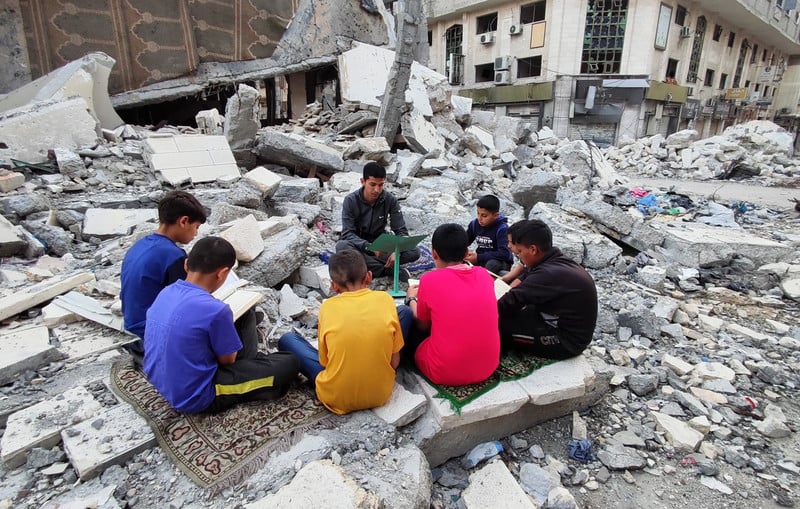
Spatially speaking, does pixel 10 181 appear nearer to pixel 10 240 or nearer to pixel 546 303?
pixel 10 240

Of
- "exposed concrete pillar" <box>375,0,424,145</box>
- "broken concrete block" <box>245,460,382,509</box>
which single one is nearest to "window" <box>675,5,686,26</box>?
"exposed concrete pillar" <box>375,0,424,145</box>

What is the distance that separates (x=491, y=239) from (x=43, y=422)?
11.9ft

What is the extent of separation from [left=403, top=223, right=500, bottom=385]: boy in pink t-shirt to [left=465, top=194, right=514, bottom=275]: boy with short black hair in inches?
67.5

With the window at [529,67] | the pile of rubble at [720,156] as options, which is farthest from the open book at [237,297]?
the window at [529,67]

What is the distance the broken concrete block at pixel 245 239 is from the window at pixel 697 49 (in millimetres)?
27049

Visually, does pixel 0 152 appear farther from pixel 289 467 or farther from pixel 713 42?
pixel 713 42

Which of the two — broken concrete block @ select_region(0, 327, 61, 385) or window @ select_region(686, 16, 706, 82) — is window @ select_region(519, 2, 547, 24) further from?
broken concrete block @ select_region(0, 327, 61, 385)

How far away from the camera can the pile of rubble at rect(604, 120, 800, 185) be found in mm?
13461

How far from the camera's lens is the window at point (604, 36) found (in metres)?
19.9

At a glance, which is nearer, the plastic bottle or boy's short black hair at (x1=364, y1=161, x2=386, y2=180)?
the plastic bottle

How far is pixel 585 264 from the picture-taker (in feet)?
17.6

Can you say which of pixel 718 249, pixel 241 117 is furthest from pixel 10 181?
pixel 718 249

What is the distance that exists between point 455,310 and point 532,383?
74 centimetres

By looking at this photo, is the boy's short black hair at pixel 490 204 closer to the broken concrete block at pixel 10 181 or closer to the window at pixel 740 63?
the broken concrete block at pixel 10 181
